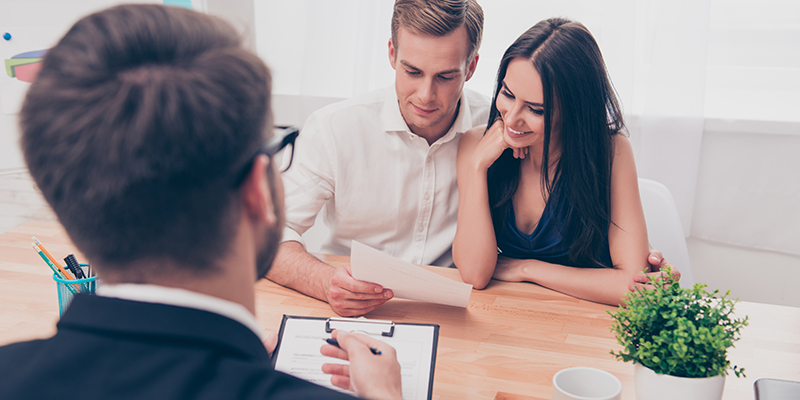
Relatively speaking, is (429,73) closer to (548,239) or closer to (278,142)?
(548,239)

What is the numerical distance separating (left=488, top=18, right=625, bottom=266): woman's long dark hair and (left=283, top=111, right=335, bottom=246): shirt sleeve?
0.48 m

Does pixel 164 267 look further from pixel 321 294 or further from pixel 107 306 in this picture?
pixel 321 294

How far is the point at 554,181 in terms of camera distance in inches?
61.4

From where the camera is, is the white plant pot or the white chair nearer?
the white plant pot

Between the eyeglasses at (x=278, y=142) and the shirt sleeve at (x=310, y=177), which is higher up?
the eyeglasses at (x=278, y=142)

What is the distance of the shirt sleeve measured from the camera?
5.36ft

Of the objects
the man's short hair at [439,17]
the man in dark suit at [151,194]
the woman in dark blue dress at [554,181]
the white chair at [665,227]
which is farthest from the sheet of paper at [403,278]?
the white chair at [665,227]

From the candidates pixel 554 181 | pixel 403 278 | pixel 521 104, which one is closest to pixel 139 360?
pixel 403 278

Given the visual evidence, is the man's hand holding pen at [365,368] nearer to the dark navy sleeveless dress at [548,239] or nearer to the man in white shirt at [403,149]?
the man in white shirt at [403,149]

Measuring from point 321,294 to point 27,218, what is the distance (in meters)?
1.74

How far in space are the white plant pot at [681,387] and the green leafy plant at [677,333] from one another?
0.4 inches

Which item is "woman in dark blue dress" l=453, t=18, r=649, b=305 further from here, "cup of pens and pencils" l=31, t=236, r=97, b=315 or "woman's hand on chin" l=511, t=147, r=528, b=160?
"cup of pens and pencils" l=31, t=236, r=97, b=315

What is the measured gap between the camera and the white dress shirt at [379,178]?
165cm

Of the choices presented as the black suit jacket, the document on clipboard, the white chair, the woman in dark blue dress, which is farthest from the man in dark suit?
the white chair
